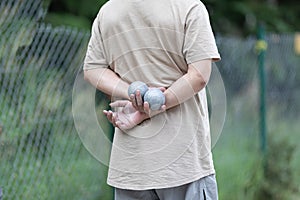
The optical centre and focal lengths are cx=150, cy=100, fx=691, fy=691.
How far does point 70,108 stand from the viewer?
15.8ft

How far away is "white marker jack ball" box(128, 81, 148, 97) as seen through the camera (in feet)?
9.87

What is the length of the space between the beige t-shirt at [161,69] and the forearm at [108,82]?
0.12 ft

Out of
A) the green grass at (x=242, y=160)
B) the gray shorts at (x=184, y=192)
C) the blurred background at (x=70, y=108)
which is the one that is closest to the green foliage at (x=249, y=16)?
the blurred background at (x=70, y=108)

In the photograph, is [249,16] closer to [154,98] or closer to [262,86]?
[262,86]

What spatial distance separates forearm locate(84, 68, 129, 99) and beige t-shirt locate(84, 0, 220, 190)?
36 millimetres

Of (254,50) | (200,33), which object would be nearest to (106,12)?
(200,33)

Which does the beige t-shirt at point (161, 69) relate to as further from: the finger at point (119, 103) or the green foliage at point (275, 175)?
the green foliage at point (275, 175)

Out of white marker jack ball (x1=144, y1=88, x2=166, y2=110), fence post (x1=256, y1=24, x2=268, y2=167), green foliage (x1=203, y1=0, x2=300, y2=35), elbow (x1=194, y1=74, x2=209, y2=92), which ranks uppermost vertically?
elbow (x1=194, y1=74, x2=209, y2=92)

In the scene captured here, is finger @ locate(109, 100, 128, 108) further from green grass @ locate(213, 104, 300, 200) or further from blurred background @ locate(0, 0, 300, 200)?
green grass @ locate(213, 104, 300, 200)

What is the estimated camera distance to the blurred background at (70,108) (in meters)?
4.27

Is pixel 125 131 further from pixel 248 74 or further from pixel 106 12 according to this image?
pixel 248 74

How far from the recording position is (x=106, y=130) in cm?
489

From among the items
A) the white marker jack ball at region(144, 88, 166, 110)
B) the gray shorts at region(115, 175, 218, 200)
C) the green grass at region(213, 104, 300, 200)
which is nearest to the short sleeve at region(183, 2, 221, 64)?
the white marker jack ball at region(144, 88, 166, 110)

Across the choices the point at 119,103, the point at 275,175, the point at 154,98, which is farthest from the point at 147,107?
the point at 275,175
